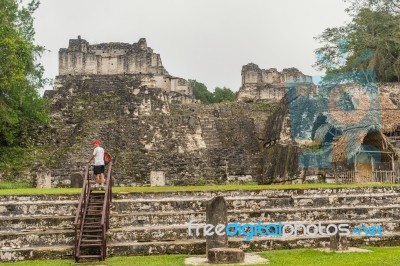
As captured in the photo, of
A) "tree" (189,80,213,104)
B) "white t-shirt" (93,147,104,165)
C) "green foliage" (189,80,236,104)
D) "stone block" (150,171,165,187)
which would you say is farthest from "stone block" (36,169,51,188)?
"green foliage" (189,80,236,104)

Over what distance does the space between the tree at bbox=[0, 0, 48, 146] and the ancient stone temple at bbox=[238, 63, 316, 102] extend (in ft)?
54.8

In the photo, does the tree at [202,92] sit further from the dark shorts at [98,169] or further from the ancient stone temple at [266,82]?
the dark shorts at [98,169]

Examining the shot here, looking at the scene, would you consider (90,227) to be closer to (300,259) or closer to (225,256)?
(225,256)

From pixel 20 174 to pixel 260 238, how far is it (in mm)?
14358

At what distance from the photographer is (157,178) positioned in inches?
867

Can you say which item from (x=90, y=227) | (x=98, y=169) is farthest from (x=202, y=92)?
(x=90, y=227)

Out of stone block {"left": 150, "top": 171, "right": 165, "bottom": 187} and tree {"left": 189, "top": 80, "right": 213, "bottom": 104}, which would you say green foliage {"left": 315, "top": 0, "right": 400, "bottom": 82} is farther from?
tree {"left": 189, "top": 80, "right": 213, "bottom": 104}

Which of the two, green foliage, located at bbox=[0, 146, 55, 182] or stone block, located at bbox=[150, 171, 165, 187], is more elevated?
green foliage, located at bbox=[0, 146, 55, 182]

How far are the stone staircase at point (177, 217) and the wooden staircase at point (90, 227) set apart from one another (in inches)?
10.7

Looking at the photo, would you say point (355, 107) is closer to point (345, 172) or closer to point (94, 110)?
point (345, 172)

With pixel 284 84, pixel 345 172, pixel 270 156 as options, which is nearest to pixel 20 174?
pixel 270 156

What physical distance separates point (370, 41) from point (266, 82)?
12.7 metres

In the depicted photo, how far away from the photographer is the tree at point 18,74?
2408 centimetres

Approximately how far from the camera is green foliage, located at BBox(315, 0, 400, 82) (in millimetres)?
33406
